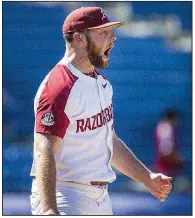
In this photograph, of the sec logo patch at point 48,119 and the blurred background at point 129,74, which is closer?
the sec logo patch at point 48,119

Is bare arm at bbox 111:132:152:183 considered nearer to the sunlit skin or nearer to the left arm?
the left arm

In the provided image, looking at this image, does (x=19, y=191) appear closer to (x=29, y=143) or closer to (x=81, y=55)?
(x=29, y=143)

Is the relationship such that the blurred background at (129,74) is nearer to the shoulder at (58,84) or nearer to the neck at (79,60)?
the neck at (79,60)

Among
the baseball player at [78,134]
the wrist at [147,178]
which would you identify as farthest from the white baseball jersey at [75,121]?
the wrist at [147,178]

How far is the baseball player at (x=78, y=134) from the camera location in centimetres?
410

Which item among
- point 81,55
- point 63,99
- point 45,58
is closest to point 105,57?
point 81,55

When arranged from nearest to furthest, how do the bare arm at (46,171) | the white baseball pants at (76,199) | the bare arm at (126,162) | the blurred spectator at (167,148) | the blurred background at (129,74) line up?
the bare arm at (46,171) → the white baseball pants at (76,199) → the bare arm at (126,162) → the blurred spectator at (167,148) → the blurred background at (129,74)

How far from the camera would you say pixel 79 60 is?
452 cm

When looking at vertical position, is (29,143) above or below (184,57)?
below

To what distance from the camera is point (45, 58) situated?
1197cm

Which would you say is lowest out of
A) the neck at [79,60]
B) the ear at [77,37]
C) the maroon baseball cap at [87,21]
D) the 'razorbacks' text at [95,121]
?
the 'razorbacks' text at [95,121]

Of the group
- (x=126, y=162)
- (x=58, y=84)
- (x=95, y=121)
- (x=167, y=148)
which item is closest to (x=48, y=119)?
(x=58, y=84)

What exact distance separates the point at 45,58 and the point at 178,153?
8.75ft

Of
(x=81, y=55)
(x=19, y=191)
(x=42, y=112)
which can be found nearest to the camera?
(x=42, y=112)
